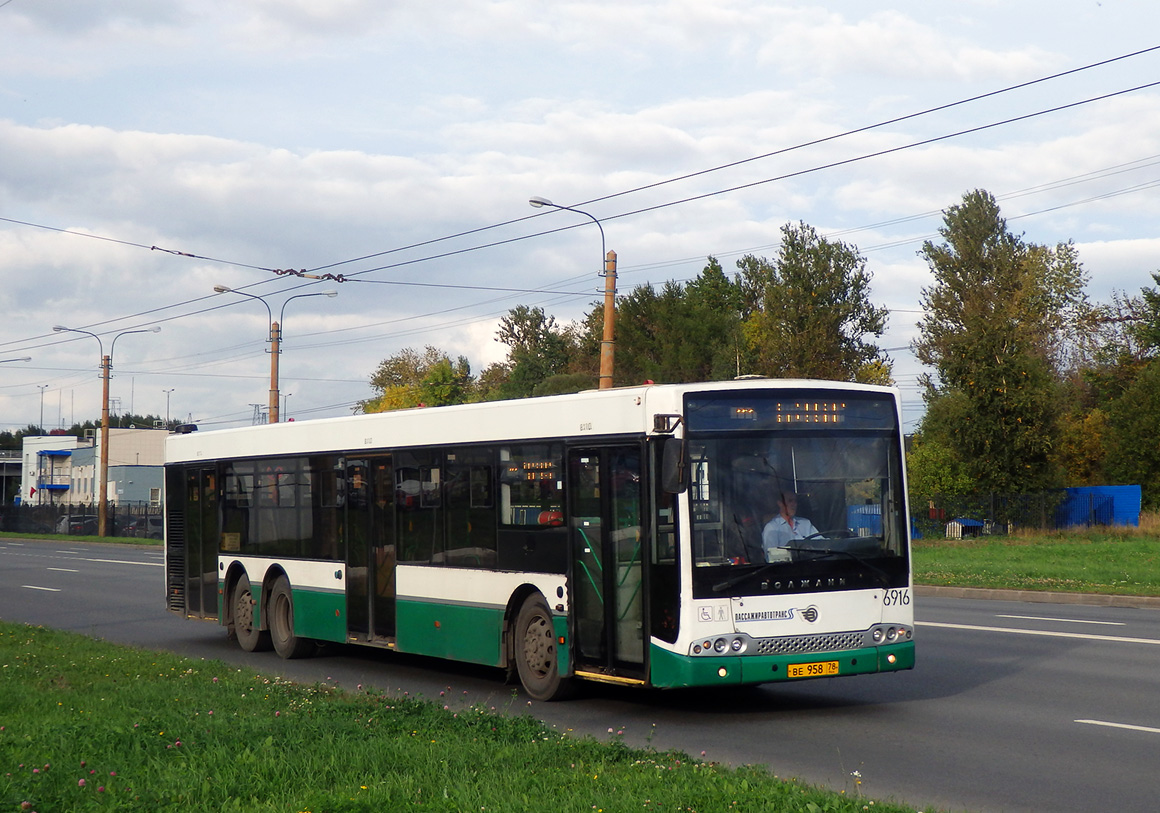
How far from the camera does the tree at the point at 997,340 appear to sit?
4147cm

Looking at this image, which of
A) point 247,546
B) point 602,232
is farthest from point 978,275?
point 247,546

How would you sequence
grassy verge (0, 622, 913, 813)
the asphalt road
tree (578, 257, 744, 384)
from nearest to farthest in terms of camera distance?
1. grassy verge (0, 622, 913, 813)
2. the asphalt road
3. tree (578, 257, 744, 384)

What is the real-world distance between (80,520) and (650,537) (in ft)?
217

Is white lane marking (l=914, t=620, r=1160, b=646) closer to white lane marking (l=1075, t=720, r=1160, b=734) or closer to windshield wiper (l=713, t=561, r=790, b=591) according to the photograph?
white lane marking (l=1075, t=720, r=1160, b=734)

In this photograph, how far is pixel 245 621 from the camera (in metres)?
17.1

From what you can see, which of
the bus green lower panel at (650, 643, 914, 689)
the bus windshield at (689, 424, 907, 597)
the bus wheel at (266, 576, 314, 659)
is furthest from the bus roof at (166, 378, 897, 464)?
the bus green lower panel at (650, 643, 914, 689)

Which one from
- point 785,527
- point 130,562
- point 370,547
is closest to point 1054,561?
point 370,547

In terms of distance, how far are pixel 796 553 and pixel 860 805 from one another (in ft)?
13.5

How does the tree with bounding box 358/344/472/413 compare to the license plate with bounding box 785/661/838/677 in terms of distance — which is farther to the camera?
the tree with bounding box 358/344/472/413

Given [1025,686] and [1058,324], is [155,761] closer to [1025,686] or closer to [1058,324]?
[1025,686]

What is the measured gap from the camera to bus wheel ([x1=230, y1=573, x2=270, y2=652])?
16.8 meters

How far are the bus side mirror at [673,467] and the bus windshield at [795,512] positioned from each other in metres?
0.37

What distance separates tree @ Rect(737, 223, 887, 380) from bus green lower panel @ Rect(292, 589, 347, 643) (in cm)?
5093

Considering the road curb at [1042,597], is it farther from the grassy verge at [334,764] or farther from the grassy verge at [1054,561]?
the grassy verge at [334,764]
